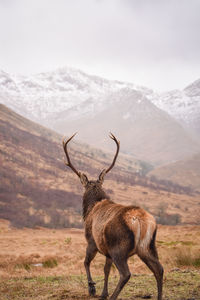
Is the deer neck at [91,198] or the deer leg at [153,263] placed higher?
the deer neck at [91,198]

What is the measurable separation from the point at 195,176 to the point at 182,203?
7666 centimetres

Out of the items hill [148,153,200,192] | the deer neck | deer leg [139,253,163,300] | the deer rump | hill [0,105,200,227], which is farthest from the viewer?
hill [148,153,200,192]

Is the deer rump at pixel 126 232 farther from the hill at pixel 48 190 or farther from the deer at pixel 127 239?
the hill at pixel 48 190

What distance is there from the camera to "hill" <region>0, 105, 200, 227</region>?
191 ft

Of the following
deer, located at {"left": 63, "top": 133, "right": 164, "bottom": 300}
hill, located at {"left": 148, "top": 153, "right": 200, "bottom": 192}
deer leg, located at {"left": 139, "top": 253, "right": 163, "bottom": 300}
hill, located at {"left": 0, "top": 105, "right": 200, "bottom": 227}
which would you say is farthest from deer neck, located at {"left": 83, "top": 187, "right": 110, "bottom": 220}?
hill, located at {"left": 148, "top": 153, "right": 200, "bottom": 192}

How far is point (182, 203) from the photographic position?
315ft

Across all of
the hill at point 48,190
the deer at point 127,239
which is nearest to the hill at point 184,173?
the hill at point 48,190

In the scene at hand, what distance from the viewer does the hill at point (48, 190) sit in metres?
58.2

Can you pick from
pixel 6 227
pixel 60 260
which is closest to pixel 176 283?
pixel 60 260

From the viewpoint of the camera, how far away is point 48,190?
81.0 m

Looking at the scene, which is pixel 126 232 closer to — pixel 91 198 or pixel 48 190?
pixel 91 198

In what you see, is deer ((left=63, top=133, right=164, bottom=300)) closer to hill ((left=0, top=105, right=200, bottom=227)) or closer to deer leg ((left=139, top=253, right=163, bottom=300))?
deer leg ((left=139, top=253, right=163, bottom=300))

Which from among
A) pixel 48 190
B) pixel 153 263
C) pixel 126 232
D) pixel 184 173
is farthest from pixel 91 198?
pixel 184 173

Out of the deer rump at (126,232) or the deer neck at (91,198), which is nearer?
the deer rump at (126,232)
